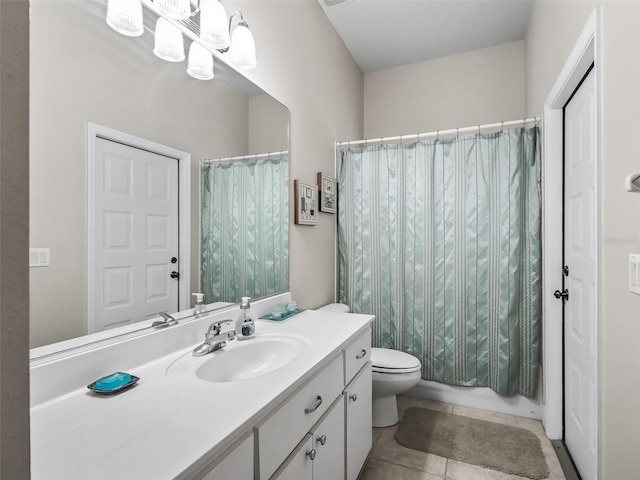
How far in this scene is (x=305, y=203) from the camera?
7.00 feet

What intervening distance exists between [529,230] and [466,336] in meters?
0.79

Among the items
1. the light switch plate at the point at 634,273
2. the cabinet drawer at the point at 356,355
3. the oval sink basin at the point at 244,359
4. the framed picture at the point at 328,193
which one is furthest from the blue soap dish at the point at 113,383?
the framed picture at the point at 328,193

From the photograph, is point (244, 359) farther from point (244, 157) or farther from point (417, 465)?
point (417, 465)

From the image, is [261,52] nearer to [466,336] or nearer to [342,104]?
[342,104]

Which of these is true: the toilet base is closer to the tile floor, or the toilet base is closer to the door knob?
the tile floor

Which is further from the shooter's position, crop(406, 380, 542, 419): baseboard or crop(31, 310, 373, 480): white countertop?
crop(406, 380, 542, 419): baseboard

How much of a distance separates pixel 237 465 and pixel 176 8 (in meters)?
1.39

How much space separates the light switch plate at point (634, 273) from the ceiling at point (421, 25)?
7.19ft

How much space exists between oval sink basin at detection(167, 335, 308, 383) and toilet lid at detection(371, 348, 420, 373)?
0.86 m

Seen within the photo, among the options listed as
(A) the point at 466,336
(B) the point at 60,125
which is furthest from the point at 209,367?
(A) the point at 466,336

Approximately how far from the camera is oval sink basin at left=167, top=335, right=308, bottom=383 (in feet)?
3.66

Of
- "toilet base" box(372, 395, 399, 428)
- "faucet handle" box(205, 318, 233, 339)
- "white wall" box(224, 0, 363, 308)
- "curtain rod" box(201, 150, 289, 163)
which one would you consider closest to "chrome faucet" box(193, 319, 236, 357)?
"faucet handle" box(205, 318, 233, 339)

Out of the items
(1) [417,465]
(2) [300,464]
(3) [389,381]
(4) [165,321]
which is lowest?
(1) [417,465]

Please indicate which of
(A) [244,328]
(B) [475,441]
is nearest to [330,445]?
(A) [244,328]
